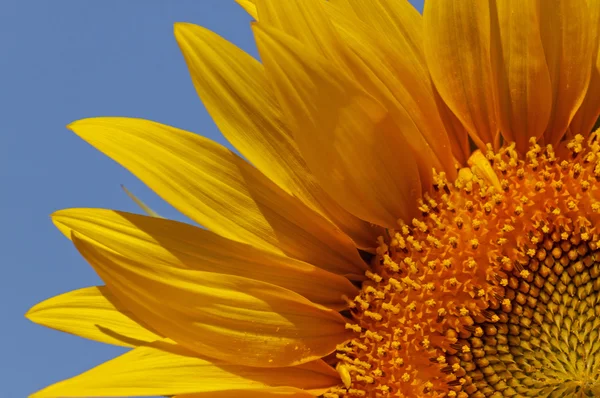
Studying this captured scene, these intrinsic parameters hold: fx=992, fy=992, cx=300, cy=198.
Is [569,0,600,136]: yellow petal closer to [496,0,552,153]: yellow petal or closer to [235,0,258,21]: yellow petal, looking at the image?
[496,0,552,153]: yellow petal

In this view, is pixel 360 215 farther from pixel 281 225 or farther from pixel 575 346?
pixel 575 346

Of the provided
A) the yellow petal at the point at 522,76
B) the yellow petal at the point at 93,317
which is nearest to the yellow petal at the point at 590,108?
the yellow petal at the point at 522,76

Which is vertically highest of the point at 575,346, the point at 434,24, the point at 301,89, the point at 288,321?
the point at 434,24

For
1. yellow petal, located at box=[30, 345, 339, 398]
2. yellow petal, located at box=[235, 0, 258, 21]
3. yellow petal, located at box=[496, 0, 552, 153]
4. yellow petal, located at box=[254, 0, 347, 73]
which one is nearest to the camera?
yellow petal, located at box=[30, 345, 339, 398]

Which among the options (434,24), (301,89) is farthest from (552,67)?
(301,89)

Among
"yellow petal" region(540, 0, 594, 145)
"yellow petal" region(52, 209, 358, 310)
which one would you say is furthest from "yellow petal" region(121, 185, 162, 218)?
"yellow petal" region(540, 0, 594, 145)

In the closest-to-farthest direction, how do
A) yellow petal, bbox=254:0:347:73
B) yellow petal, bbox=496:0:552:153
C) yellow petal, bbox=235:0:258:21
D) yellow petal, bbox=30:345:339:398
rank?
yellow petal, bbox=30:345:339:398 → yellow petal, bbox=254:0:347:73 → yellow petal, bbox=496:0:552:153 → yellow petal, bbox=235:0:258:21

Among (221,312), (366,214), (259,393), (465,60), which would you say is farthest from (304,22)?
(259,393)
